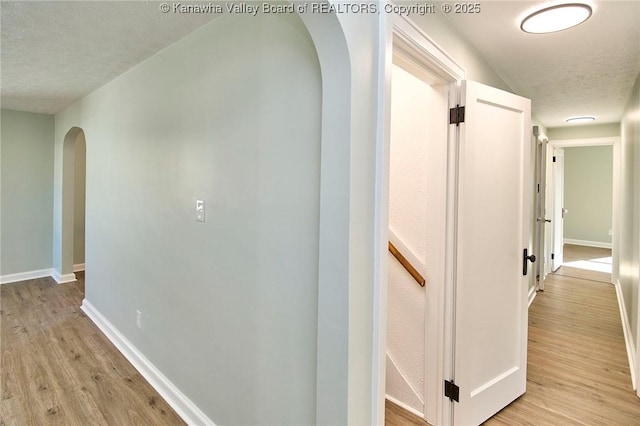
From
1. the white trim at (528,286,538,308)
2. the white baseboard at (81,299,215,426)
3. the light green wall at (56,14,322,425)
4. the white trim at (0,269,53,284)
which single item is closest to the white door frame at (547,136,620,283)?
the white trim at (528,286,538,308)

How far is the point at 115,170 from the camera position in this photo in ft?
9.06

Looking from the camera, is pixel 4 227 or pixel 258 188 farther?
pixel 4 227

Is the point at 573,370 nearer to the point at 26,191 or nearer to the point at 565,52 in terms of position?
the point at 565,52

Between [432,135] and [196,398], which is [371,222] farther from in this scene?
[196,398]

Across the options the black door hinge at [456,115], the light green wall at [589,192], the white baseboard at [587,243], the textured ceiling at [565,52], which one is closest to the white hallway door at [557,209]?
the textured ceiling at [565,52]

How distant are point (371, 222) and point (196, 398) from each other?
1.53 metres

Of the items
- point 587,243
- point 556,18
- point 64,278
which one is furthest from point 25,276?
point 587,243

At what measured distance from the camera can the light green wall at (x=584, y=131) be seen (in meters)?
4.43

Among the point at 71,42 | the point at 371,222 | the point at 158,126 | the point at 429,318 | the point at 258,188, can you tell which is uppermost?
the point at 71,42

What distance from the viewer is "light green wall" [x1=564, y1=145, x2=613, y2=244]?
7098 mm

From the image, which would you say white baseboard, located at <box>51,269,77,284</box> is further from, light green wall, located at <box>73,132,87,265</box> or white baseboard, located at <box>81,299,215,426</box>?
white baseboard, located at <box>81,299,215,426</box>

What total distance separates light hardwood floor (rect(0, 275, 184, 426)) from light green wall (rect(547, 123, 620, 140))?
19.0ft

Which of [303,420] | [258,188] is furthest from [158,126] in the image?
[303,420]

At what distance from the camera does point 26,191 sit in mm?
4367
